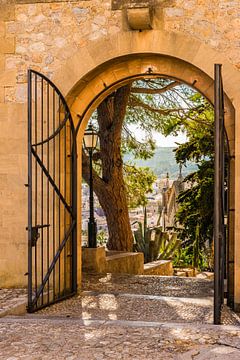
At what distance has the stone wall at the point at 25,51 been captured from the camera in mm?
6102

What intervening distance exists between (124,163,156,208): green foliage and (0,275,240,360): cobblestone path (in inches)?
328

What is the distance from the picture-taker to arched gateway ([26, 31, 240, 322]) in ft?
19.4

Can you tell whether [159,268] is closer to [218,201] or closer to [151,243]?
[151,243]

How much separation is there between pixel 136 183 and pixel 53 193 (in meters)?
8.57

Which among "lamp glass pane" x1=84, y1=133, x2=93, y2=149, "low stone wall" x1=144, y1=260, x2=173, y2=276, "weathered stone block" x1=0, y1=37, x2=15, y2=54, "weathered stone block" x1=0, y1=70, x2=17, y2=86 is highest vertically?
"weathered stone block" x1=0, y1=37, x2=15, y2=54

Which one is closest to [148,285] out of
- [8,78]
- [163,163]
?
[8,78]

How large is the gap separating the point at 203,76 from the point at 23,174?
2246 millimetres

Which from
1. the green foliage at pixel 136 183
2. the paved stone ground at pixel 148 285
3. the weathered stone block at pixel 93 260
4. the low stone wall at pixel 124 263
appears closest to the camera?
the paved stone ground at pixel 148 285

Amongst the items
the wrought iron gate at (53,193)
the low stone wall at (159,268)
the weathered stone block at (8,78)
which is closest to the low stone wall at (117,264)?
the low stone wall at (159,268)

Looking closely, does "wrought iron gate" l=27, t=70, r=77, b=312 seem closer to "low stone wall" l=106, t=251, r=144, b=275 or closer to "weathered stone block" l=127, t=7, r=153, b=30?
"weathered stone block" l=127, t=7, r=153, b=30

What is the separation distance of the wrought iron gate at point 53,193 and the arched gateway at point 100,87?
0.01 metres

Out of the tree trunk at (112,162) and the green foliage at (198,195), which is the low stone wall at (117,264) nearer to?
the tree trunk at (112,162)

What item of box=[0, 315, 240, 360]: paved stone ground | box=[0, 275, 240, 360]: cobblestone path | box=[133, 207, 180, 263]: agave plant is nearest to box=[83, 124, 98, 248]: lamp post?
box=[133, 207, 180, 263]: agave plant

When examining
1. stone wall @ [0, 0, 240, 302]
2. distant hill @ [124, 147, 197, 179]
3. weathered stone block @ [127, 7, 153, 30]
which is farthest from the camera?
distant hill @ [124, 147, 197, 179]
